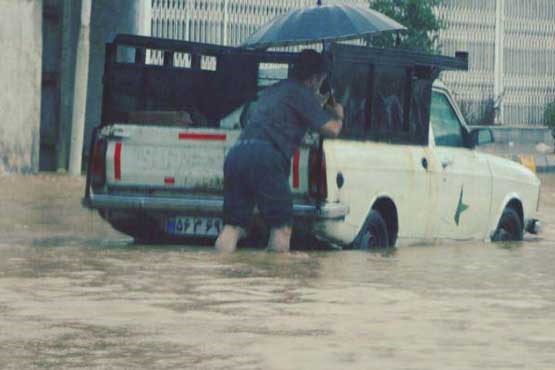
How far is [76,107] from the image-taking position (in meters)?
25.9

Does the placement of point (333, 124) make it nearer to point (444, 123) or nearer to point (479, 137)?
point (444, 123)

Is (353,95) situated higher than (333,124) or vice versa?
(353,95)

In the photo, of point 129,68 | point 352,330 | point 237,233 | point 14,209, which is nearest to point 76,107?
point 14,209

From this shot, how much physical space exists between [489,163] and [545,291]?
4.28 m

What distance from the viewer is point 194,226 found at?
15375 millimetres

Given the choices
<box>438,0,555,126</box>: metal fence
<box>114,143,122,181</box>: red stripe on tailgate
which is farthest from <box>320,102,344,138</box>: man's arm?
<box>438,0,555,126</box>: metal fence

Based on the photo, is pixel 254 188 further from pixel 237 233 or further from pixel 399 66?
pixel 399 66

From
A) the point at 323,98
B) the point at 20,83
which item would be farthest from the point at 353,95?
the point at 20,83

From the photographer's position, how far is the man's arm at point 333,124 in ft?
47.9

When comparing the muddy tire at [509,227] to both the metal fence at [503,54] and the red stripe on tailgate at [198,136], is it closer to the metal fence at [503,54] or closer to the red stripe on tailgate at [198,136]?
the red stripe on tailgate at [198,136]

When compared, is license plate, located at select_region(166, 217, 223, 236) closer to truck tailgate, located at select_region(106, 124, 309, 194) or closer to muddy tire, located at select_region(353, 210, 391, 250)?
truck tailgate, located at select_region(106, 124, 309, 194)

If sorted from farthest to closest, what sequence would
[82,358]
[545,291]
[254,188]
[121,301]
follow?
[254,188] < [545,291] < [121,301] < [82,358]

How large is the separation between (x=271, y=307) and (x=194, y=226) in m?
4.08

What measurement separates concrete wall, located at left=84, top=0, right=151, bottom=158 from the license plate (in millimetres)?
12530
